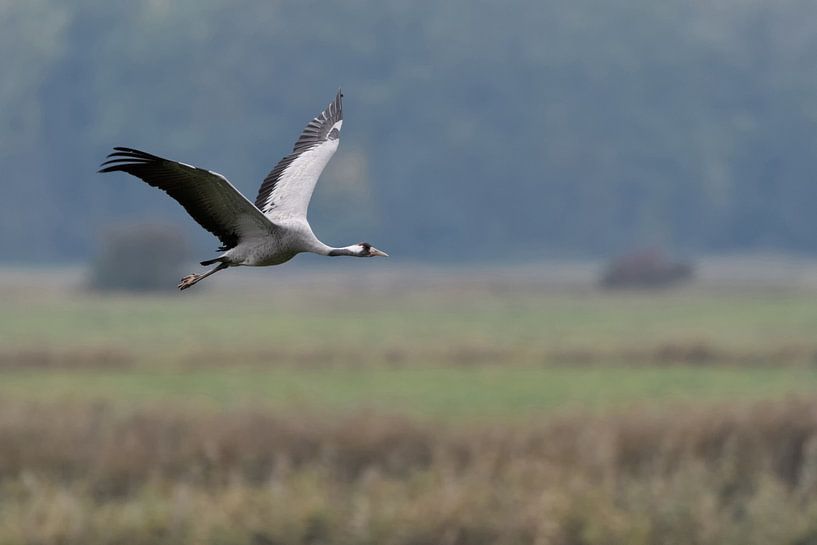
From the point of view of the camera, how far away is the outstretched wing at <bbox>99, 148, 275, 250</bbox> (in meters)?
5.48

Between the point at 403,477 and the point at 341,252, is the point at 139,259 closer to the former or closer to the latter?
the point at 403,477

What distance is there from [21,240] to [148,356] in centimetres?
7477

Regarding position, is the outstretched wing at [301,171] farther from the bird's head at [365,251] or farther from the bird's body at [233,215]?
the bird's head at [365,251]

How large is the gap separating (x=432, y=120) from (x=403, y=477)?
332 ft

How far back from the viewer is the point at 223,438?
70.5 feet

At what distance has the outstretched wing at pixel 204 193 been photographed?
18.0 ft

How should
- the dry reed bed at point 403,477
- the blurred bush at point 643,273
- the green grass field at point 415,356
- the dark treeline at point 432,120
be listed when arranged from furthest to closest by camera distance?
the dark treeline at point 432,120, the blurred bush at point 643,273, the green grass field at point 415,356, the dry reed bed at point 403,477

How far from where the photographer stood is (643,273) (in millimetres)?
87500

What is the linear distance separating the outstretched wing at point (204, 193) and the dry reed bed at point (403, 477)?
12.8 metres

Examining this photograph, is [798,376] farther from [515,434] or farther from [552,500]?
[552,500]

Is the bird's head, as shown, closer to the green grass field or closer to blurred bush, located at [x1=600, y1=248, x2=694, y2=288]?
the green grass field

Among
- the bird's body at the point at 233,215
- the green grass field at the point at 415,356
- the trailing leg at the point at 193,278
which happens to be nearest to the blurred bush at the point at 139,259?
the green grass field at the point at 415,356

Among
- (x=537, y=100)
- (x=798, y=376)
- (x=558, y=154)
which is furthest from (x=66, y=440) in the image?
(x=537, y=100)

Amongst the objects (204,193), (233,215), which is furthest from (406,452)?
(233,215)
